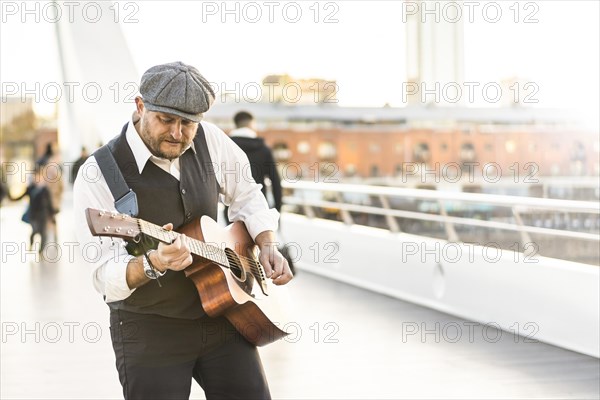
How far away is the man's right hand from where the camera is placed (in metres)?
2.32

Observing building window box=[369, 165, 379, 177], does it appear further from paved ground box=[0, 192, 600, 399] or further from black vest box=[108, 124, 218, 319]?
black vest box=[108, 124, 218, 319]

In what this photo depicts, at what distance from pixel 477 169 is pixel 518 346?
89.5m

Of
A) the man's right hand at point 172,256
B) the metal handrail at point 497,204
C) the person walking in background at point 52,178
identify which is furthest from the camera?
the person walking in background at point 52,178

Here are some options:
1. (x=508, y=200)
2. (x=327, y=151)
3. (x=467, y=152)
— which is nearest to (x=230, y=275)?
(x=508, y=200)

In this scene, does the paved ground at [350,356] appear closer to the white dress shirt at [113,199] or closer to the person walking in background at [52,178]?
the white dress shirt at [113,199]

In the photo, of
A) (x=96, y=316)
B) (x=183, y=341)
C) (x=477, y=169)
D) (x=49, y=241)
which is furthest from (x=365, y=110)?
(x=183, y=341)

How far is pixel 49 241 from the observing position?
14031mm

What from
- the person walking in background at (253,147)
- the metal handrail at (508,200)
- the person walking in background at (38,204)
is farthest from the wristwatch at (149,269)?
the person walking in background at (38,204)

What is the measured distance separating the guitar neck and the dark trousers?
0.17m

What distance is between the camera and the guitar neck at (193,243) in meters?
2.42

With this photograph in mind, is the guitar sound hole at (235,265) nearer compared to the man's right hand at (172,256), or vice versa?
the man's right hand at (172,256)

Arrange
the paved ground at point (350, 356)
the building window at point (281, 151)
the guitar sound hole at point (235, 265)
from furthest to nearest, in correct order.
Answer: the building window at point (281, 151)
the paved ground at point (350, 356)
the guitar sound hole at point (235, 265)

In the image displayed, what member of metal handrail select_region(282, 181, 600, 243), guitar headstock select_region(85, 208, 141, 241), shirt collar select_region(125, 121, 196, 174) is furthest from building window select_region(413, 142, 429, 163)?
guitar headstock select_region(85, 208, 141, 241)

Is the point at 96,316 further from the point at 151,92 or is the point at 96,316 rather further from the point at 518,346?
the point at 151,92
